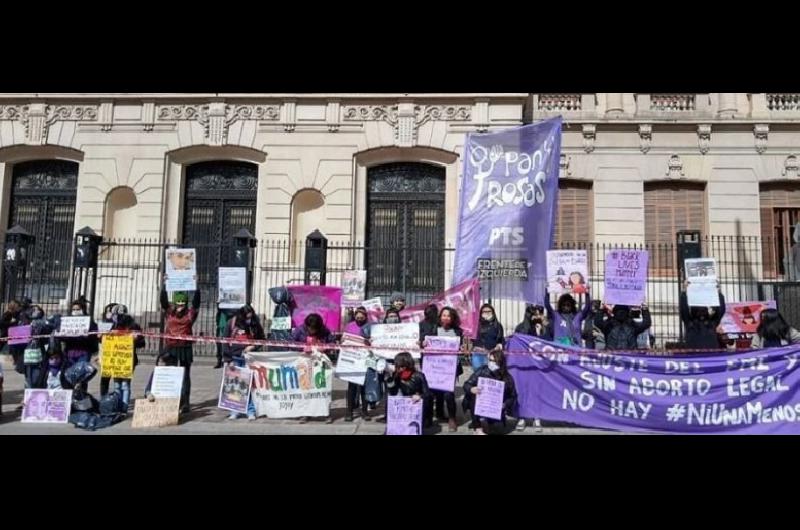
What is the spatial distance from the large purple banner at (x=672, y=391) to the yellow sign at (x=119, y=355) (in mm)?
5714

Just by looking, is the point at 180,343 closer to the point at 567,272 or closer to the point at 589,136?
the point at 567,272

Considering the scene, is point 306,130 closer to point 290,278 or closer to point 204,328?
point 290,278

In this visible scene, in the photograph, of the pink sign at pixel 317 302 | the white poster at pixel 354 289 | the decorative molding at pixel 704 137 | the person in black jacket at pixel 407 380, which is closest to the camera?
the person in black jacket at pixel 407 380

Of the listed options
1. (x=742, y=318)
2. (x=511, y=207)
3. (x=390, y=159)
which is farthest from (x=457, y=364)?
(x=390, y=159)

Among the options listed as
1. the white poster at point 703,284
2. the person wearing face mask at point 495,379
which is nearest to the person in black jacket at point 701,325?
the white poster at point 703,284

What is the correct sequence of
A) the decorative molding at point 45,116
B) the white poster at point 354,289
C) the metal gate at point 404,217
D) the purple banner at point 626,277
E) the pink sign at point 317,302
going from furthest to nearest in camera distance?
the decorative molding at point 45,116, the metal gate at point 404,217, the white poster at point 354,289, the pink sign at point 317,302, the purple banner at point 626,277

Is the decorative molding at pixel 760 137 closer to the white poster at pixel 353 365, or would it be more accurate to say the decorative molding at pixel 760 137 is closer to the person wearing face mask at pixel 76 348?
the white poster at pixel 353 365

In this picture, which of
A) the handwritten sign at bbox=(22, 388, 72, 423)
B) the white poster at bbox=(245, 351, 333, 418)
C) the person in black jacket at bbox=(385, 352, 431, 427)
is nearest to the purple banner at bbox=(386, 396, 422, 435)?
the person in black jacket at bbox=(385, 352, 431, 427)

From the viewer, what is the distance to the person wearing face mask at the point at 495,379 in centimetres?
721

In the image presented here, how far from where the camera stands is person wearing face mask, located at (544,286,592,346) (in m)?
8.25

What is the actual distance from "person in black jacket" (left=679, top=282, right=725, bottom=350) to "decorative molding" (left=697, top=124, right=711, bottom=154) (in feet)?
32.4

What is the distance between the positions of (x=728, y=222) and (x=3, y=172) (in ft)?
74.7

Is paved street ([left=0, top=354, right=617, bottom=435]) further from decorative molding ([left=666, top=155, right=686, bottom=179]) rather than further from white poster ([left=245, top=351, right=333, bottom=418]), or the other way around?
decorative molding ([left=666, top=155, right=686, bottom=179])

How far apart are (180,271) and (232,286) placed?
4.26ft
